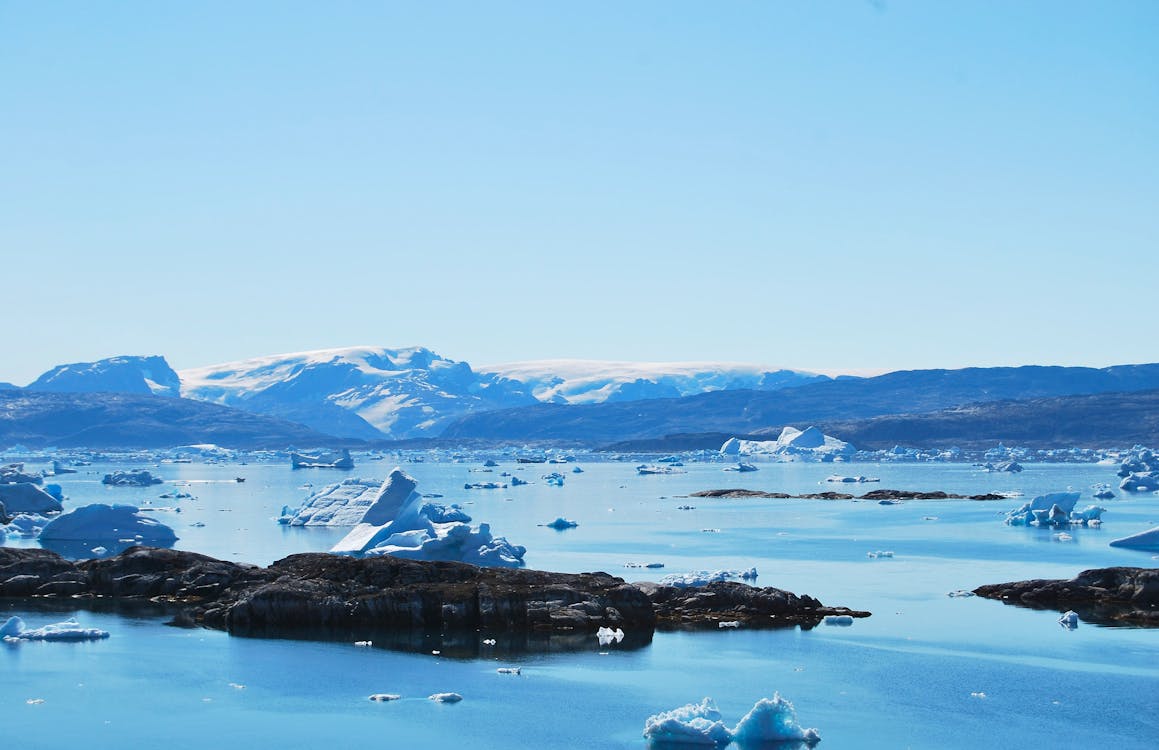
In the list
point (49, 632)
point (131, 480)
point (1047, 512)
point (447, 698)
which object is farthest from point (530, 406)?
point (447, 698)

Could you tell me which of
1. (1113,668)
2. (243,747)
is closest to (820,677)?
(1113,668)

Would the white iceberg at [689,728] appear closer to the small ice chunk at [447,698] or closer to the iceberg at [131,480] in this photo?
the small ice chunk at [447,698]

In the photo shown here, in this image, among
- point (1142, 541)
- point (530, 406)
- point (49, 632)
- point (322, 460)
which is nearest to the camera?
point (49, 632)

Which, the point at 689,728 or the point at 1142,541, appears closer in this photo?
the point at 689,728

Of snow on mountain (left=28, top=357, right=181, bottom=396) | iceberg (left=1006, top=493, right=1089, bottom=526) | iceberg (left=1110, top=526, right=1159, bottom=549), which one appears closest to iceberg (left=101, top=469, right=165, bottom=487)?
iceberg (left=1006, top=493, right=1089, bottom=526)

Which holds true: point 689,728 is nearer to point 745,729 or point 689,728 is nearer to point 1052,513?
point 745,729

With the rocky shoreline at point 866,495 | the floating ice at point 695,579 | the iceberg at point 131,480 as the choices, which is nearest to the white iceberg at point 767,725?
the floating ice at point 695,579
